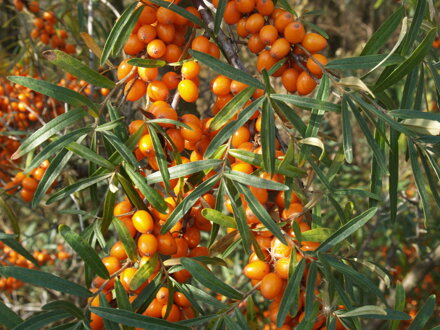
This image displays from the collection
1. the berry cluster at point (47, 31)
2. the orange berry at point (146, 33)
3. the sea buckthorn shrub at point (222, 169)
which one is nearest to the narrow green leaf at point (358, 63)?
the sea buckthorn shrub at point (222, 169)

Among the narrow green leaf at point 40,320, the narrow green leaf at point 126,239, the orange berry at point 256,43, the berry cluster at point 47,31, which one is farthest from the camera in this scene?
the berry cluster at point 47,31

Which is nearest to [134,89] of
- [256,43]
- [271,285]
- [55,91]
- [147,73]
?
[147,73]

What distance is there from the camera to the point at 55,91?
0.79 m

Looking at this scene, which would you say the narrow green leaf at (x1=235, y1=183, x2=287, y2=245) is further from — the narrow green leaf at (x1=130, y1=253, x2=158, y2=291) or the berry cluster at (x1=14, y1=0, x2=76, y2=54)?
the berry cluster at (x1=14, y1=0, x2=76, y2=54)

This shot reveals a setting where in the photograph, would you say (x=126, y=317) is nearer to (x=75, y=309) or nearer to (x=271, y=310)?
(x=75, y=309)

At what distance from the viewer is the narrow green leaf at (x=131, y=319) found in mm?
709

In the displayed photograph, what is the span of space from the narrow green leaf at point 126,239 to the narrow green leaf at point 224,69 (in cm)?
32

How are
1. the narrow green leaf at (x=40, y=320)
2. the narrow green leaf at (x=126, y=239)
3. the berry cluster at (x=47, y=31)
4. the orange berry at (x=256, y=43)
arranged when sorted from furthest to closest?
the berry cluster at (x=47, y=31), the orange berry at (x=256, y=43), the narrow green leaf at (x=126, y=239), the narrow green leaf at (x=40, y=320)

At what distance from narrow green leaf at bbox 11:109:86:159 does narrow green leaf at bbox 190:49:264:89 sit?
0.26 metres

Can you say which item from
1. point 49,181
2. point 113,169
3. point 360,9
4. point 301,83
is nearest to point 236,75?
point 301,83

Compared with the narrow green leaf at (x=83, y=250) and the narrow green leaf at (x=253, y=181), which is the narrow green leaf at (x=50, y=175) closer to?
the narrow green leaf at (x=83, y=250)

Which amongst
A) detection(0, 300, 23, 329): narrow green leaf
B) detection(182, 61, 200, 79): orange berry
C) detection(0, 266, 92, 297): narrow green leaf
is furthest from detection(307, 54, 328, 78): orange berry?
detection(0, 300, 23, 329): narrow green leaf

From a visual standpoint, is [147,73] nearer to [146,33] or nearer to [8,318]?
[146,33]

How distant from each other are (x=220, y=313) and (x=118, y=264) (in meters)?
0.21
